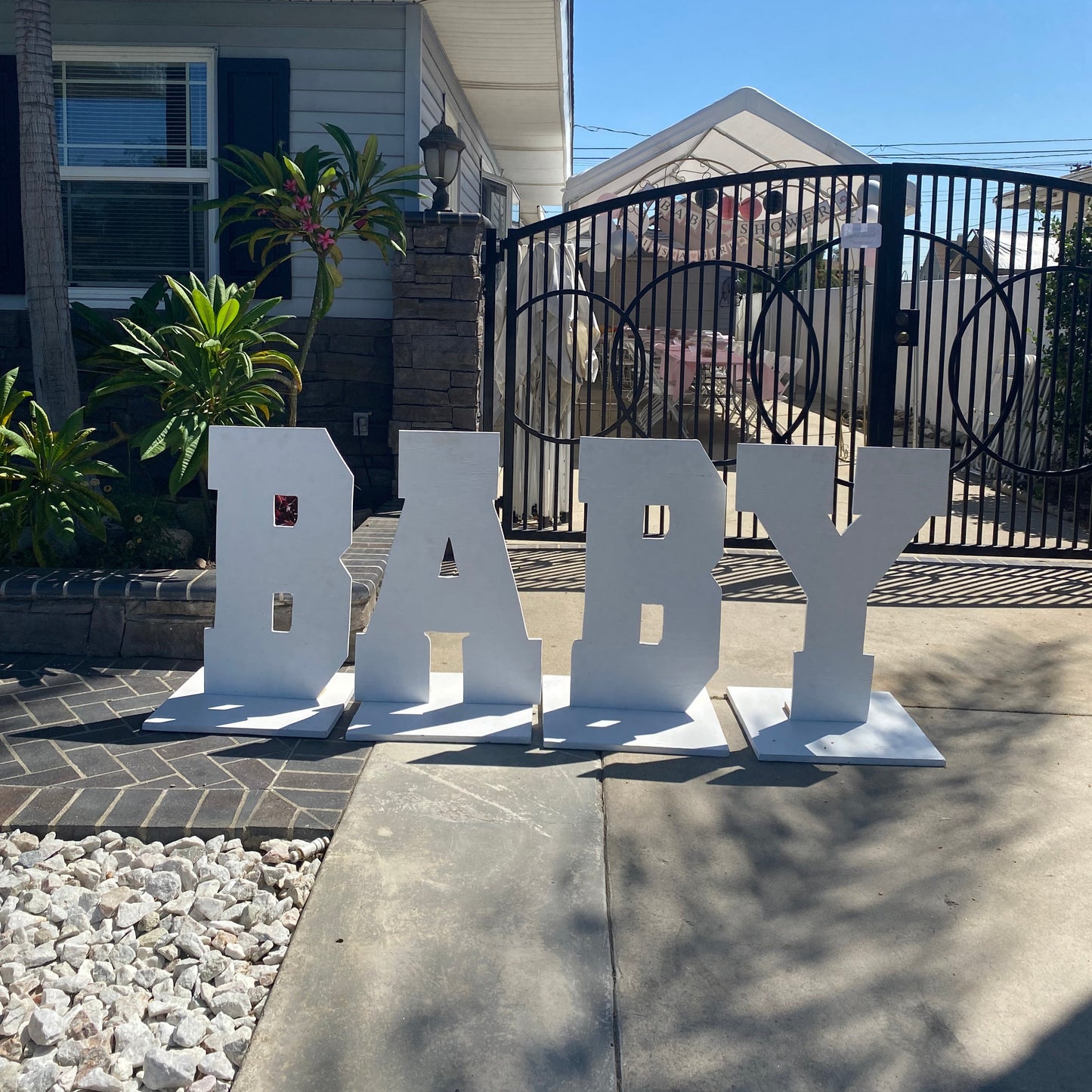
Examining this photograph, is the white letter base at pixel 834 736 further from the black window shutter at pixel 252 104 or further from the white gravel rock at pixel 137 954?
the black window shutter at pixel 252 104

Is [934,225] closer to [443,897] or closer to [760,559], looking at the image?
[760,559]

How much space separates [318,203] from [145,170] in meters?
1.49

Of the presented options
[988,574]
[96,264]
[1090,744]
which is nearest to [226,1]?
[96,264]

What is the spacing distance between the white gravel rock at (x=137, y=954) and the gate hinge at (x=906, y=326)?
→ 476cm

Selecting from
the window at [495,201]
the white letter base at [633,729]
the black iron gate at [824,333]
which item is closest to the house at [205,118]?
the black iron gate at [824,333]

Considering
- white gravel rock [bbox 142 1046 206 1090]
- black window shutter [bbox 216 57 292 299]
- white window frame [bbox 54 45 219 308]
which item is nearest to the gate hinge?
black window shutter [bbox 216 57 292 299]

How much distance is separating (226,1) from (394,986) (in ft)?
20.2

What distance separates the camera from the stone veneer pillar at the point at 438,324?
617 cm

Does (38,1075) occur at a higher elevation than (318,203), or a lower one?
lower

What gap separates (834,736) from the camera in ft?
12.1

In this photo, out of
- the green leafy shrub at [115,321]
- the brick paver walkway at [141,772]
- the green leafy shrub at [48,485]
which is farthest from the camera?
the green leafy shrub at [115,321]

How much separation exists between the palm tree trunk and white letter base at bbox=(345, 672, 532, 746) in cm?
240

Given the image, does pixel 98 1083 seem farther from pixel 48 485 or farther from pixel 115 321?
pixel 115 321

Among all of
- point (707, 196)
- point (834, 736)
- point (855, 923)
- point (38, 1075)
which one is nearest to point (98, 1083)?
point (38, 1075)
